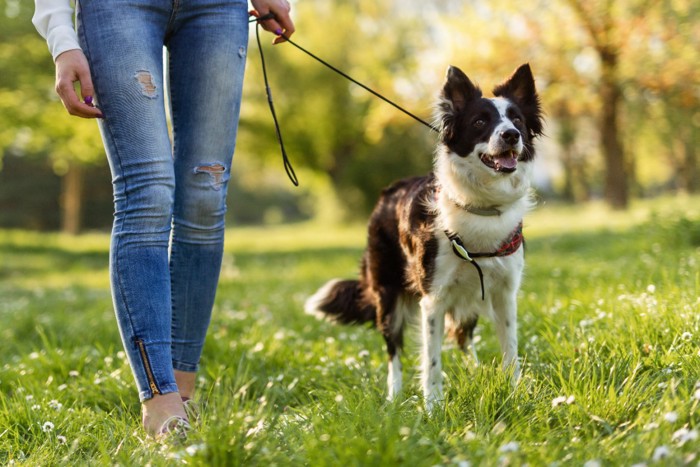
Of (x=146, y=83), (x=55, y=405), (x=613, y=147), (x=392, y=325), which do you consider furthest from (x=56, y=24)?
(x=613, y=147)

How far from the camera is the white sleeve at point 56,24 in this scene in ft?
6.99

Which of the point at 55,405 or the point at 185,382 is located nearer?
the point at 185,382

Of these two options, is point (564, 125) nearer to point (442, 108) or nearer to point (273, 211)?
point (273, 211)

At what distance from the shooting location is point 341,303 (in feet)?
12.8

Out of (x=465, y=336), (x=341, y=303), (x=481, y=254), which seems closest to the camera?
(x=481, y=254)

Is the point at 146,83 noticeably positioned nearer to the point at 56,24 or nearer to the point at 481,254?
the point at 56,24

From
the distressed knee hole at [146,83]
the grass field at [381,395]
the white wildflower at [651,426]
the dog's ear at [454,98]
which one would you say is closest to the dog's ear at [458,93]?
the dog's ear at [454,98]

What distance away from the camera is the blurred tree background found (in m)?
14.1

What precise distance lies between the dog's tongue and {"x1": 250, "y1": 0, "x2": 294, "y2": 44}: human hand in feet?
3.54

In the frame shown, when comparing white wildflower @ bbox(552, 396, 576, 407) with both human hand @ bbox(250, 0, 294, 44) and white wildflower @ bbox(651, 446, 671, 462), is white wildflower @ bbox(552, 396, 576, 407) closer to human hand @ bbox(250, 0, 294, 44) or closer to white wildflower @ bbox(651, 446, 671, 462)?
white wildflower @ bbox(651, 446, 671, 462)

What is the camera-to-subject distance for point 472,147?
3.11 meters

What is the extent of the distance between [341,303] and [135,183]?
6.36 ft

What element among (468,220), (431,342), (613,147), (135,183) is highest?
(135,183)

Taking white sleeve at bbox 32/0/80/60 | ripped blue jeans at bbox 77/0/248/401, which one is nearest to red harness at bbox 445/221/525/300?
ripped blue jeans at bbox 77/0/248/401
